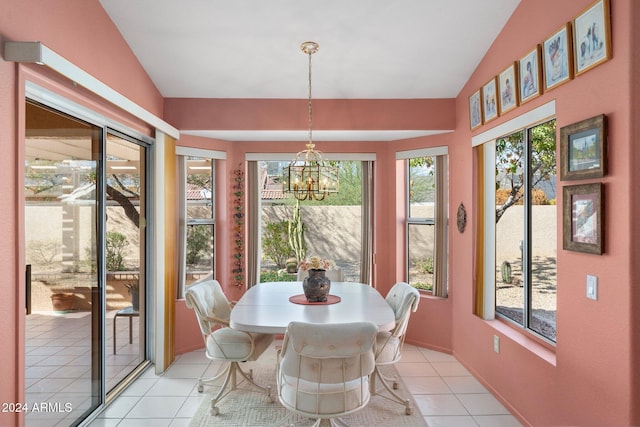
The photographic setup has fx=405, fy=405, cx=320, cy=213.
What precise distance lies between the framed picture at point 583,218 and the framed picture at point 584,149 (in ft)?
0.24

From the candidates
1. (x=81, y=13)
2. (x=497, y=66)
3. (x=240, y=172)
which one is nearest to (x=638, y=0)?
(x=497, y=66)

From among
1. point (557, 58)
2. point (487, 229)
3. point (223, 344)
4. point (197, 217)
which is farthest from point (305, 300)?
point (557, 58)

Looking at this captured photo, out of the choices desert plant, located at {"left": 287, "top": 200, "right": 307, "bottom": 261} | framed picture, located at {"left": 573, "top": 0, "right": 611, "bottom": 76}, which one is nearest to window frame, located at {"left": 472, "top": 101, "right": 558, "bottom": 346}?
framed picture, located at {"left": 573, "top": 0, "right": 611, "bottom": 76}

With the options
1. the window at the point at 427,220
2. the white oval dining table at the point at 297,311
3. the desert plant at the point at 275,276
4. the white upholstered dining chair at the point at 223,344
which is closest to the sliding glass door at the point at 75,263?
the white upholstered dining chair at the point at 223,344

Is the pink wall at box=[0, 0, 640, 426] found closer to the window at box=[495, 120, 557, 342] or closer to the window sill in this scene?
the window sill

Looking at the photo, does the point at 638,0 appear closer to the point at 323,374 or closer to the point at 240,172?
the point at 323,374

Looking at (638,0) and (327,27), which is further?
(327,27)

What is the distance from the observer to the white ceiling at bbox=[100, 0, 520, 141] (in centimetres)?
290

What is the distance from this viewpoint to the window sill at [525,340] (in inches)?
103

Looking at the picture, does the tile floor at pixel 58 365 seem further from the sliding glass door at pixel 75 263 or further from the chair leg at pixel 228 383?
the chair leg at pixel 228 383

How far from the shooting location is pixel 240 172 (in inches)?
186

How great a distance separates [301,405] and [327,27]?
2.63m

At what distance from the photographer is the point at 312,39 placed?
3.27 meters

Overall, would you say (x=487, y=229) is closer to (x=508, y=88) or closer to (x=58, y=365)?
(x=508, y=88)
